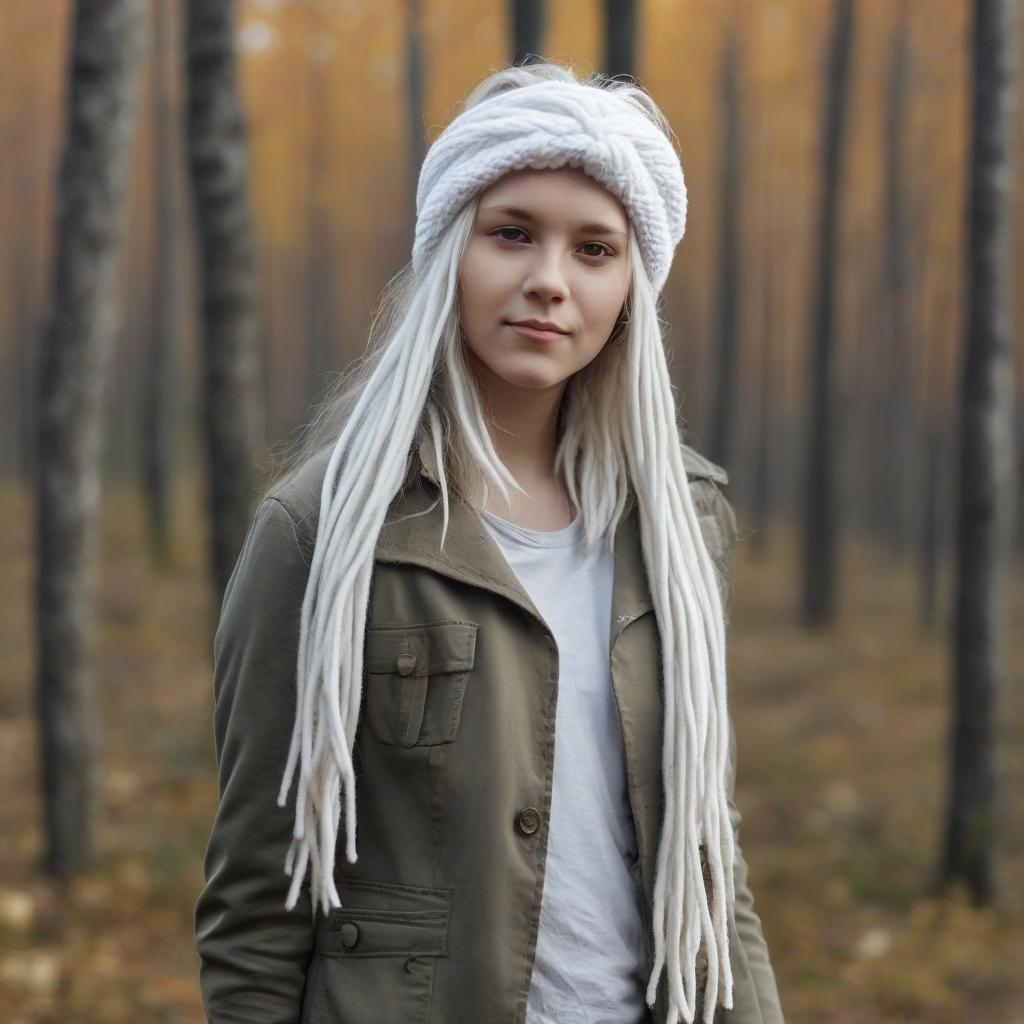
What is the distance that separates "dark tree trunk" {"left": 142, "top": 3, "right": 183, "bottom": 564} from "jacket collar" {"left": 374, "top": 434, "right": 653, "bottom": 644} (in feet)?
45.8

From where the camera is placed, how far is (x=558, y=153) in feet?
5.94

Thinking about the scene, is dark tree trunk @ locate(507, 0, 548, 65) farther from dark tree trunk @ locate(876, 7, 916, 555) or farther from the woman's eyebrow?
dark tree trunk @ locate(876, 7, 916, 555)

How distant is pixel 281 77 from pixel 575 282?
2469cm

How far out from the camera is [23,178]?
25203 mm

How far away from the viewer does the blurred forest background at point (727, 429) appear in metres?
5.67

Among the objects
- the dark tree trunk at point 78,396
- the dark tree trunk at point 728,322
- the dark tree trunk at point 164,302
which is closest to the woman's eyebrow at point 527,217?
the dark tree trunk at point 78,396

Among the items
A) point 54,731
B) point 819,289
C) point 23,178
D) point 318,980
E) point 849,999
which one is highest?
point 23,178

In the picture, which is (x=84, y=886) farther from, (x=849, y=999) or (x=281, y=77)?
(x=281, y=77)

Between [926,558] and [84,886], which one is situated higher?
[926,558]

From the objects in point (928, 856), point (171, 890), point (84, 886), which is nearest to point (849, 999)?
point (928, 856)

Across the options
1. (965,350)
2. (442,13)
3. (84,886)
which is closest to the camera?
(84,886)

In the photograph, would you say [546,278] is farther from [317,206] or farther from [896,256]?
[317,206]

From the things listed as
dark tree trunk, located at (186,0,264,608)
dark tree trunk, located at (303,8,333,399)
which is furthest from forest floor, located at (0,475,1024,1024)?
dark tree trunk, located at (303,8,333,399)

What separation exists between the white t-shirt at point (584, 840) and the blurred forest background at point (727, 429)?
0.61m
